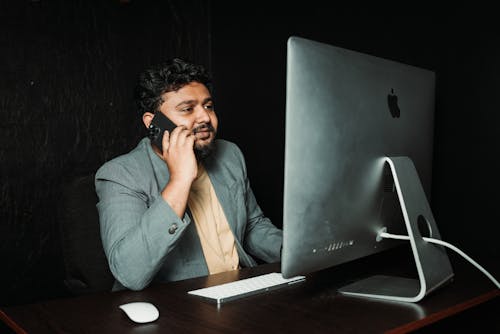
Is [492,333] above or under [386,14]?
under

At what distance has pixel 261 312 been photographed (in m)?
1.14

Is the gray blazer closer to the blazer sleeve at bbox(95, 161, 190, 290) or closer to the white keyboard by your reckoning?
the blazer sleeve at bbox(95, 161, 190, 290)

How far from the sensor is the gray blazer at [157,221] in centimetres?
143

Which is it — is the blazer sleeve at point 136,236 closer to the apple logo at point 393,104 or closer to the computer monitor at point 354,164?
the computer monitor at point 354,164

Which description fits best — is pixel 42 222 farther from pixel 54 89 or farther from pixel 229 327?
pixel 229 327

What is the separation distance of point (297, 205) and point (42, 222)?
176cm

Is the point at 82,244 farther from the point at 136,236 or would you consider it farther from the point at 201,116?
the point at 201,116

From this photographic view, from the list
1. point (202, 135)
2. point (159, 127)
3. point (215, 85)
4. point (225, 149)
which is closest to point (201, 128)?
point (202, 135)

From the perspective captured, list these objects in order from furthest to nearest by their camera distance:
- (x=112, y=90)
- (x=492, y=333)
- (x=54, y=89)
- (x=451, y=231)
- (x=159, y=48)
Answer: (x=159, y=48)
(x=112, y=90)
(x=54, y=89)
(x=451, y=231)
(x=492, y=333)

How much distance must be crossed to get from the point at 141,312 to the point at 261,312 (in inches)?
9.4

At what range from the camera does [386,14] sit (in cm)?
207

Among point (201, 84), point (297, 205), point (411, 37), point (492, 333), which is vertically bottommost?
point (492, 333)

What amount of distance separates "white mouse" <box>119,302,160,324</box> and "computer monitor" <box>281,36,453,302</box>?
0.87 ft

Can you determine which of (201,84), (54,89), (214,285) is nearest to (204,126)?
(201,84)
